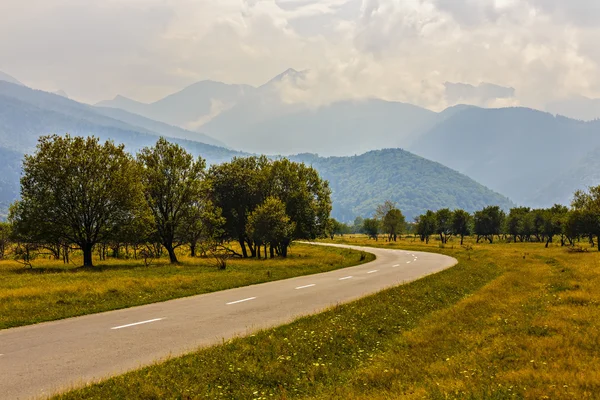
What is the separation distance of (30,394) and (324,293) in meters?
15.8

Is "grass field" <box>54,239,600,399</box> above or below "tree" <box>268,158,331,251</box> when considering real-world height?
below

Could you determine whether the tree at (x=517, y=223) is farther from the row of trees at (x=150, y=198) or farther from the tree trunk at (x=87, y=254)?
the tree trunk at (x=87, y=254)

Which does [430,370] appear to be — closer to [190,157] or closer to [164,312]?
[164,312]

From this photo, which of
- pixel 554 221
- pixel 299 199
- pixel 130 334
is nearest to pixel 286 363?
pixel 130 334

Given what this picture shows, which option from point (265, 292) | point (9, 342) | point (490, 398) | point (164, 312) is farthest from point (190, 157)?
point (490, 398)

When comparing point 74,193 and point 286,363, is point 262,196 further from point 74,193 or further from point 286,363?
point 286,363

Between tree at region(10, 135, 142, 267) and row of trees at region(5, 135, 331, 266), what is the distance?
90mm

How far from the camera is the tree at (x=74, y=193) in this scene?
126 feet

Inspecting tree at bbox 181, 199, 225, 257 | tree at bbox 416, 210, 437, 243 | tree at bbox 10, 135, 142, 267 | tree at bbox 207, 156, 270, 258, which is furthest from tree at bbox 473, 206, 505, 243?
tree at bbox 10, 135, 142, 267

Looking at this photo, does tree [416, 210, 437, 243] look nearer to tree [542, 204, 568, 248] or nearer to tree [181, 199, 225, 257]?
tree [542, 204, 568, 248]

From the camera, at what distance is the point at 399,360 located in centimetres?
1066

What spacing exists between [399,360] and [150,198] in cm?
4157

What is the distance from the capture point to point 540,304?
17.2 m

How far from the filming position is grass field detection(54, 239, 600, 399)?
8.23m
